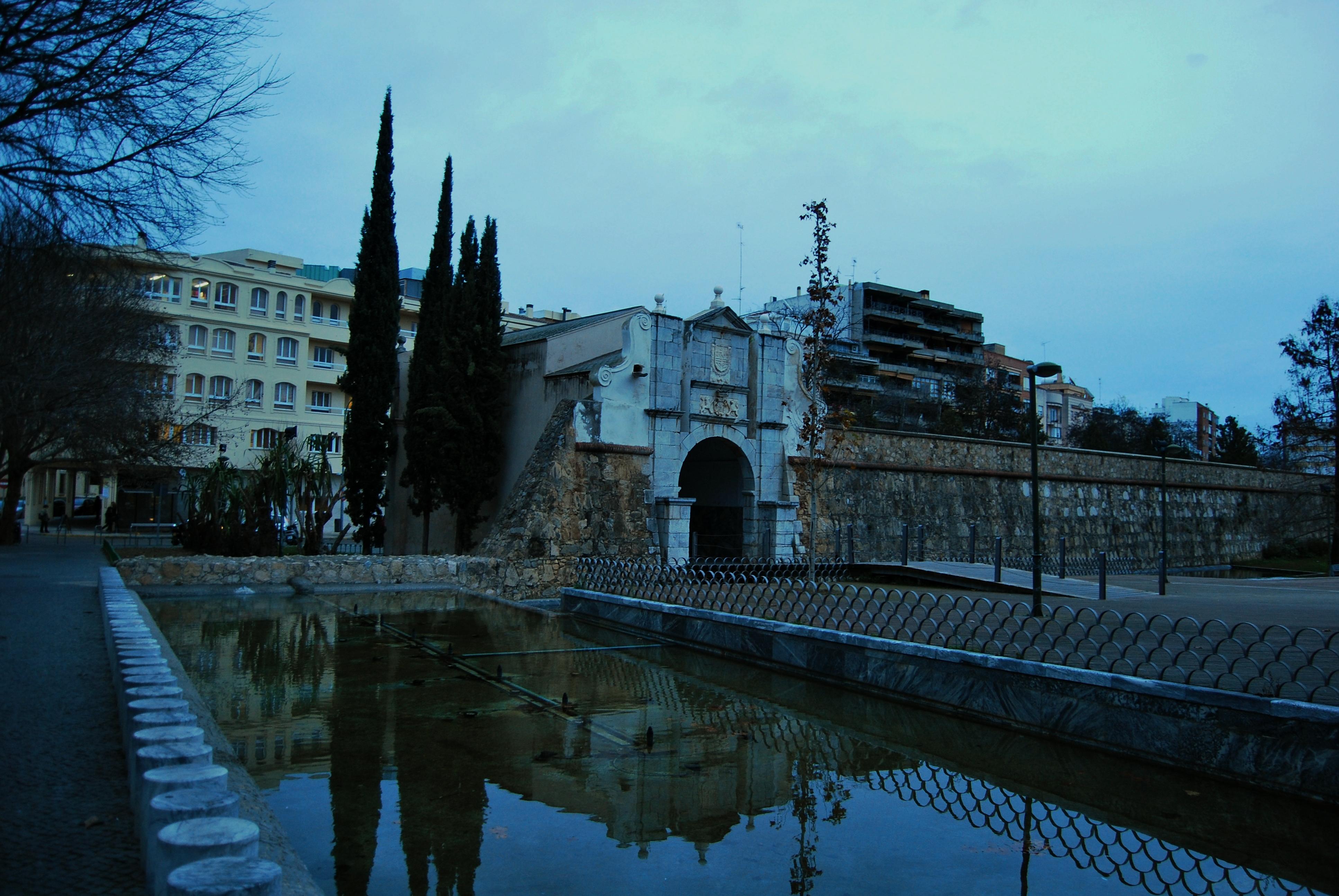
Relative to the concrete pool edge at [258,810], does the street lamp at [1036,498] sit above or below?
above

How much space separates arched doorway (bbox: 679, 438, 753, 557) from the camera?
Answer: 20.4 metres

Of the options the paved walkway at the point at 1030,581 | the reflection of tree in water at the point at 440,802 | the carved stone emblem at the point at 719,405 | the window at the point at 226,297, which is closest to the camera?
the reflection of tree in water at the point at 440,802

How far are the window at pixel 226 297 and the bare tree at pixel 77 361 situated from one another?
1053 centimetres

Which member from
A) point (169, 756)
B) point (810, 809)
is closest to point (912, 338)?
point (810, 809)

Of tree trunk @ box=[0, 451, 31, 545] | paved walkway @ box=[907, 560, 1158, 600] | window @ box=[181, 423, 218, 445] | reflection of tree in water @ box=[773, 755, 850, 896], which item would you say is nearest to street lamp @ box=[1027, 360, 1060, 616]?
paved walkway @ box=[907, 560, 1158, 600]

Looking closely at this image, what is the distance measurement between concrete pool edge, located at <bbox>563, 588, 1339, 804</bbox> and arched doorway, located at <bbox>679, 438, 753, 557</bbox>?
9.84 meters

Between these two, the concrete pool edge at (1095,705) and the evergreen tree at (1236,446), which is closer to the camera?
the concrete pool edge at (1095,705)

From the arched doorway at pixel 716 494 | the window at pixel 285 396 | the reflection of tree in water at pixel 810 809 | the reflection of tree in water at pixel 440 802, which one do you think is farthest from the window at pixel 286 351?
the reflection of tree in water at pixel 810 809

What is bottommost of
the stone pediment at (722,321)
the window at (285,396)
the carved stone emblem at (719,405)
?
the carved stone emblem at (719,405)

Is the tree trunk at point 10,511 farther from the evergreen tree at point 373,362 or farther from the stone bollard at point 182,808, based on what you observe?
the stone bollard at point 182,808

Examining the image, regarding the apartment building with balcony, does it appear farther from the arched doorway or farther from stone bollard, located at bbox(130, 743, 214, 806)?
stone bollard, located at bbox(130, 743, 214, 806)

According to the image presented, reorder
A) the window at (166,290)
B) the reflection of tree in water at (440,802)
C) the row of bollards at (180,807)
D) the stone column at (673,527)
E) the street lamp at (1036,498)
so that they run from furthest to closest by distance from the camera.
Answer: the window at (166,290), the stone column at (673,527), the street lamp at (1036,498), the reflection of tree in water at (440,802), the row of bollards at (180,807)

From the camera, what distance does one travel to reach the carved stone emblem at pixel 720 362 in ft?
64.1

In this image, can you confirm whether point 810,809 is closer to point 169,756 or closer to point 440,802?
point 440,802
